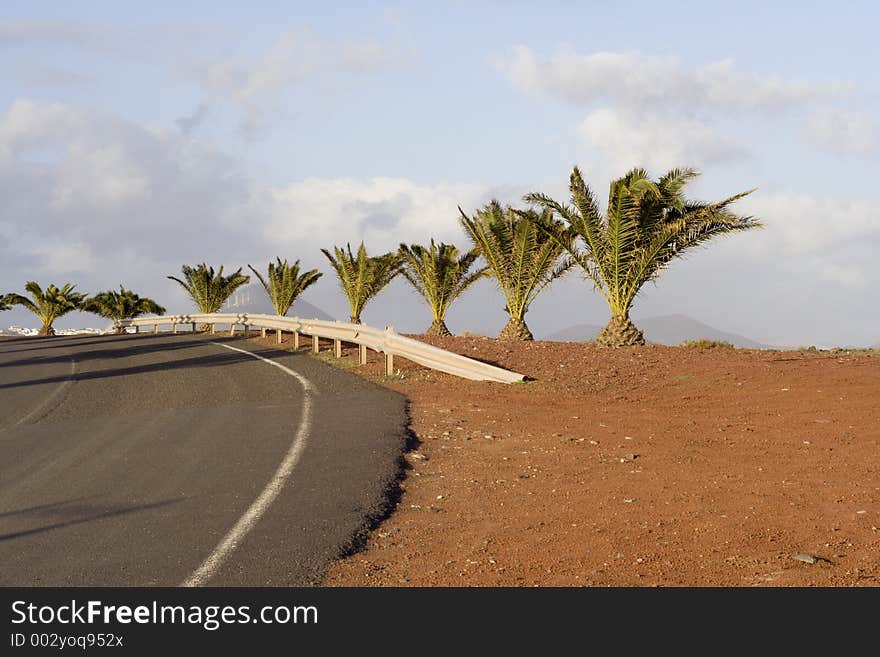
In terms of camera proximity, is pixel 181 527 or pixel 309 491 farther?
pixel 309 491

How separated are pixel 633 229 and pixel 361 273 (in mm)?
17029

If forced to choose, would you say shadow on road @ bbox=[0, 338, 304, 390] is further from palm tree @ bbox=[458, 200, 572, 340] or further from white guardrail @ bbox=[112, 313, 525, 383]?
palm tree @ bbox=[458, 200, 572, 340]

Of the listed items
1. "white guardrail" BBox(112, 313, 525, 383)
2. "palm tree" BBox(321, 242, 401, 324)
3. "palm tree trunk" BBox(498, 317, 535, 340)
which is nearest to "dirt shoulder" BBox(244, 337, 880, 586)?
"white guardrail" BBox(112, 313, 525, 383)

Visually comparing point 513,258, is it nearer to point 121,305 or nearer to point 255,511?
point 255,511

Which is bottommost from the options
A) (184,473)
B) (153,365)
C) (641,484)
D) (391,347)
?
(184,473)

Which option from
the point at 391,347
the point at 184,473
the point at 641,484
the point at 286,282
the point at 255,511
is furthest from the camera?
the point at 286,282

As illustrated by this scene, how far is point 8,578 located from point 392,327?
546 inches

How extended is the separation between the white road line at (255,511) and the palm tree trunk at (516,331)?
52.7ft

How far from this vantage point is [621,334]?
2327cm

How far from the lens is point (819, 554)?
6.57 m

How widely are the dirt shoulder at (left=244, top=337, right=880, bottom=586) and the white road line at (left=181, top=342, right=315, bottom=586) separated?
3.09ft

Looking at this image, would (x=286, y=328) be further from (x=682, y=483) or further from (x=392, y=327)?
(x=682, y=483)

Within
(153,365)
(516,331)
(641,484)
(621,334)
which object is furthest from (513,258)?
(641,484)
